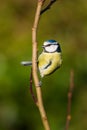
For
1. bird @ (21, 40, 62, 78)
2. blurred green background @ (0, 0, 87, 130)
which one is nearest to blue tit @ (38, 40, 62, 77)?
bird @ (21, 40, 62, 78)

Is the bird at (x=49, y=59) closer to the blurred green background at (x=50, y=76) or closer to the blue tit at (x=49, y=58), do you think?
the blue tit at (x=49, y=58)

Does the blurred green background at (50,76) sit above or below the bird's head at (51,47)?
below

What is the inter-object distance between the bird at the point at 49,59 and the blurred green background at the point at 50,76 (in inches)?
86.9

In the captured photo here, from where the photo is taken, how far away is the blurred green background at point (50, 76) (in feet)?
11.6

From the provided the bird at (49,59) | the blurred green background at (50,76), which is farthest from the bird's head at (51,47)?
the blurred green background at (50,76)

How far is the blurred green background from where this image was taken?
3527 mm

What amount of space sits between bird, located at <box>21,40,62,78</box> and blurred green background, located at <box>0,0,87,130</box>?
2208mm

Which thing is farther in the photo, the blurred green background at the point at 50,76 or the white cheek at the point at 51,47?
the blurred green background at the point at 50,76

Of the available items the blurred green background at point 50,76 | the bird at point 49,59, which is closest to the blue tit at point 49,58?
the bird at point 49,59

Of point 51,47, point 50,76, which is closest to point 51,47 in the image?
point 51,47

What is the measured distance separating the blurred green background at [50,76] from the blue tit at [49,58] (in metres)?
2.21

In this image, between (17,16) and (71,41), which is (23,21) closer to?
(17,16)

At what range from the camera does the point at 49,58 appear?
0.82 metres

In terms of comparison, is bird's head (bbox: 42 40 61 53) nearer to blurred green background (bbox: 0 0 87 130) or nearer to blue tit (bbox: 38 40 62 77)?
blue tit (bbox: 38 40 62 77)
